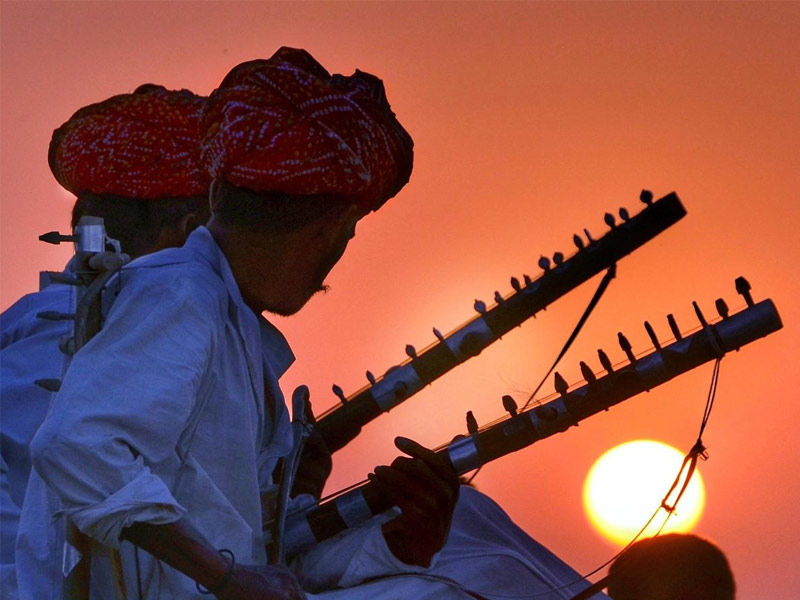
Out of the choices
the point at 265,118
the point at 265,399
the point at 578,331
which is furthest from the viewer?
the point at 578,331

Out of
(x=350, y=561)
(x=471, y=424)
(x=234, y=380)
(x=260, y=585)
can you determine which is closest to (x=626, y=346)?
(x=471, y=424)

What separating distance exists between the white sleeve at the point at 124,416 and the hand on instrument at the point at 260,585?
189 millimetres

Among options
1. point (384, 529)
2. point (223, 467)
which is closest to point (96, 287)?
point (223, 467)

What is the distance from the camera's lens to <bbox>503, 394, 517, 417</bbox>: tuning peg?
3.33 m

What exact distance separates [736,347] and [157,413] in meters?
1.52

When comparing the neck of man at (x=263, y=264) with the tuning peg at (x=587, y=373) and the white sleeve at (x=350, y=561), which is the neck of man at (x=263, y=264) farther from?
the tuning peg at (x=587, y=373)

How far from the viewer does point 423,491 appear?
303 cm

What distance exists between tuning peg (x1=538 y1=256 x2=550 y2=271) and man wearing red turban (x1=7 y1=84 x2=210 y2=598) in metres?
0.97

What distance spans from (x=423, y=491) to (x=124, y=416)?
0.89 metres

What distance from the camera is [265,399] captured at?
2975mm

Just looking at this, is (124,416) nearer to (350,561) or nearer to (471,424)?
(350,561)

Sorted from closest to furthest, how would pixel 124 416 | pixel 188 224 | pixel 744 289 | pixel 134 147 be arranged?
pixel 124 416, pixel 744 289, pixel 188 224, pixel 134 147

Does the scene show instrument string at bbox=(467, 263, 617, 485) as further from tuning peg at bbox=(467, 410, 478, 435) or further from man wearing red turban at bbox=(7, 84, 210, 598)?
man wearing red turban at bbox=(7, 84, 210, 598)

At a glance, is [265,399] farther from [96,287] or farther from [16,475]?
[16,475]
